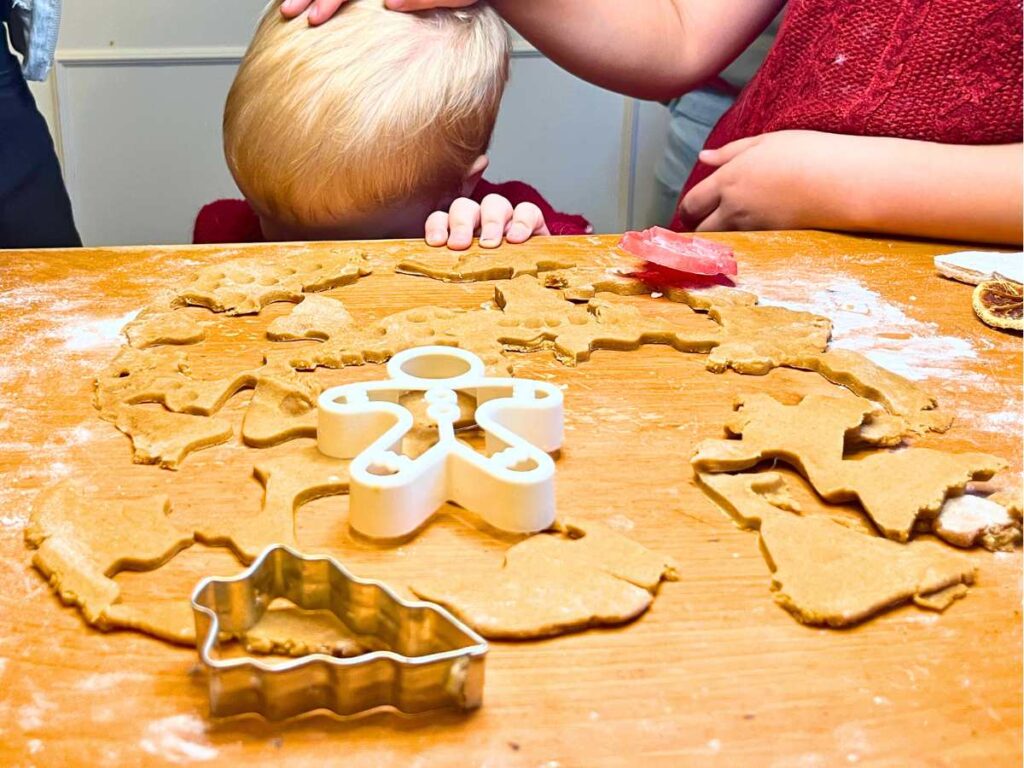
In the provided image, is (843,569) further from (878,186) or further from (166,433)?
(878,186)

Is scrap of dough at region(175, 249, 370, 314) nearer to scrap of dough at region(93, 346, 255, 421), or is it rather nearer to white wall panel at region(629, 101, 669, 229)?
scrap of dough at region(93, 346, 255, 421)

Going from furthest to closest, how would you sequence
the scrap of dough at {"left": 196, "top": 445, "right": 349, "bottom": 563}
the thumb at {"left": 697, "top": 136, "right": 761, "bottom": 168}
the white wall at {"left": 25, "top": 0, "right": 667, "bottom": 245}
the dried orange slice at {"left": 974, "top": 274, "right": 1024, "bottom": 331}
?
the white wall at {"left": 25, "top": 0, "right": 667, "bottom": 245}
the thumb at {"left": 697, "top": 136, "right": 761, "bottom": 168}
the dried orange slice at {"left": 974, "top": 274, "right": 1024, "bottom": 331}
the scrap of dough at {"left": 196, "top": 445, "right": 349, "bottom": 563}

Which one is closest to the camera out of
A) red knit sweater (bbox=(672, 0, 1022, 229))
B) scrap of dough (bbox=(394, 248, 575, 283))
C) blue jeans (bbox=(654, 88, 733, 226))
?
scrap of dough (bbox=(394, 248, 575, 283))

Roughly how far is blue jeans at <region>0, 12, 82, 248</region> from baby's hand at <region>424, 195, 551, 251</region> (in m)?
0.69

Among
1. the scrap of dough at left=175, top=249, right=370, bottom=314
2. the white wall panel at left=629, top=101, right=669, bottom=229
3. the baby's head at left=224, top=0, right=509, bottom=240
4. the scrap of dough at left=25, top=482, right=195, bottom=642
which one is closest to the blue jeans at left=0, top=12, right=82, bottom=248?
the baby's head at left=224, top=0, right=509, bottom=240

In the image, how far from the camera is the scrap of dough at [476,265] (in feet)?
3.68

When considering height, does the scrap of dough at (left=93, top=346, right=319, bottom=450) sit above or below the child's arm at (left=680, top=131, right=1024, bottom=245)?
below

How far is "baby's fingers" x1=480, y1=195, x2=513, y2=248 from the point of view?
124 centimetres

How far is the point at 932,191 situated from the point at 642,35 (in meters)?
0.53

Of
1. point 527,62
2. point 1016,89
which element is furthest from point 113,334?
point 527,62

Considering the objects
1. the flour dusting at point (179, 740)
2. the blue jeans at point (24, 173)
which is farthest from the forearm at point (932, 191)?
the blue jeans at point (24, 173)

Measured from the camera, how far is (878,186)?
1.23m

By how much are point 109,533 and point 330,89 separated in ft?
2.55

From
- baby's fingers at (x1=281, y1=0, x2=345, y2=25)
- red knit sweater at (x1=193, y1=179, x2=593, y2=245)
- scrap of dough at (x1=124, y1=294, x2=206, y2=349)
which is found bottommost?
red knit sweater at (x1=193, y1=179, x2=593, y2=245)
